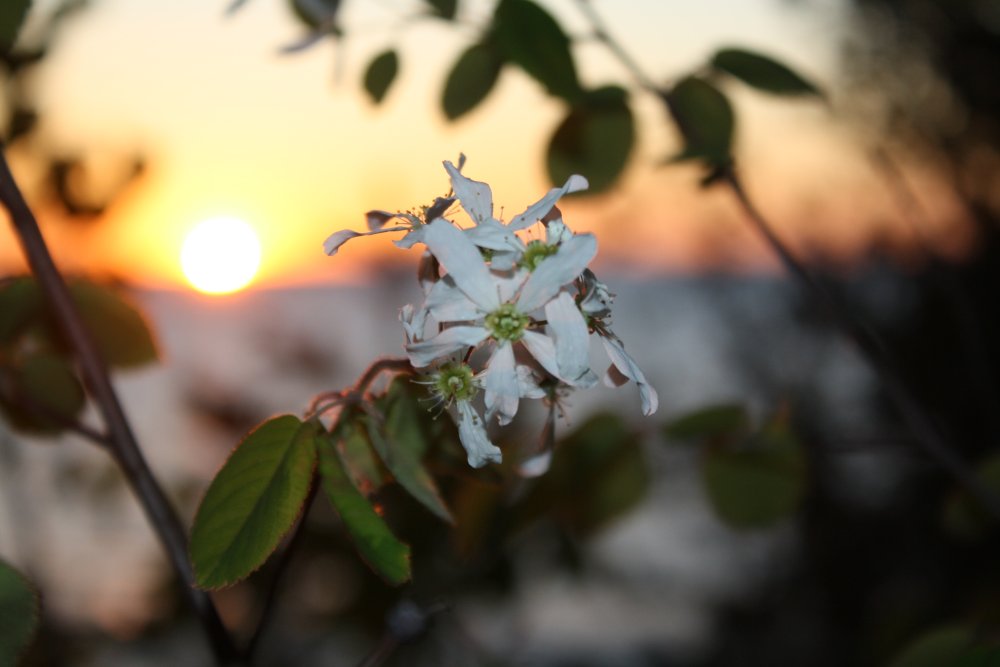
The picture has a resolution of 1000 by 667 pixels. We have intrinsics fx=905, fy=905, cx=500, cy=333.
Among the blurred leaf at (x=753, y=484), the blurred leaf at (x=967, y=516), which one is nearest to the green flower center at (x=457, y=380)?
the blurred leaf at (x=753, y=484)

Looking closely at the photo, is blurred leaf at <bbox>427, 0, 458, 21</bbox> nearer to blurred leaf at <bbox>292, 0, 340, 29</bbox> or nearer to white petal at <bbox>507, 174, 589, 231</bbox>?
blurred leaf at <bbox>292, 0, 340, 29</bbox>

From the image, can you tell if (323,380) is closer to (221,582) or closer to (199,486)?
(199,486)

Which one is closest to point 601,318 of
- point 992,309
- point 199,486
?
point 199,486

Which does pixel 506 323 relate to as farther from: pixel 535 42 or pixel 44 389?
pixel 44 389

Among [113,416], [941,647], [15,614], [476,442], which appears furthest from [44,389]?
[941,647]

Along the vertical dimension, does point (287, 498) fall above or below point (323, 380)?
above

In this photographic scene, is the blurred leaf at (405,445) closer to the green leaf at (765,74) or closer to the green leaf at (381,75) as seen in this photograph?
the green leaf at (381,75)

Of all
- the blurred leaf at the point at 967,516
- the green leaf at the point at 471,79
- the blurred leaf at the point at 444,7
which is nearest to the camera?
the blurred leaf at the point at 444,7

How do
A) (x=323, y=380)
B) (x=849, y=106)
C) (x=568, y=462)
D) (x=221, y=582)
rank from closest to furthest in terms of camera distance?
(x=221, y=582), (x=568, y=462), (x=323, y=380), (x=849, y=106)
